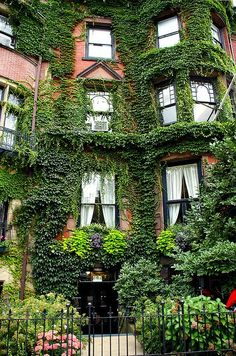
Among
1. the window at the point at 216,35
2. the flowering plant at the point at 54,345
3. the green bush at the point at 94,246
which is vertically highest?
the window at the point at 216,35

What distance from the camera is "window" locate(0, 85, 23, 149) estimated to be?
12.3 meters

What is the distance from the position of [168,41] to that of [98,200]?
848 cm

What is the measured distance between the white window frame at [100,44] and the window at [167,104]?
3527 millimetres

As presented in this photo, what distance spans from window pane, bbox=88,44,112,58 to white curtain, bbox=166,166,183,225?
7003 millimetres

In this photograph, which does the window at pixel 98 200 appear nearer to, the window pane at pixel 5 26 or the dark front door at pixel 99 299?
the dark front door at pixel 99 299

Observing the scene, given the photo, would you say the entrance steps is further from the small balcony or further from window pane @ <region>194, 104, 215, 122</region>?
window pane @ <region>194, 104, 215, 122</region>

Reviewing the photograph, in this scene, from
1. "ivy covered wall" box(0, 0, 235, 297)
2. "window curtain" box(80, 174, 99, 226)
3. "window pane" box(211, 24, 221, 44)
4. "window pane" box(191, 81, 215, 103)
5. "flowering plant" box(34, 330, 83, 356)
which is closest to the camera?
"flowering plant" box(34, 330, 83, 356)

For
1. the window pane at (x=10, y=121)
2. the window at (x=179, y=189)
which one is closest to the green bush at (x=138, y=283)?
the window at (x=179, y=189)

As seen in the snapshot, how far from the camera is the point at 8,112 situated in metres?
13.1

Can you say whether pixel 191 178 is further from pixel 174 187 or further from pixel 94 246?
pixel 94 246

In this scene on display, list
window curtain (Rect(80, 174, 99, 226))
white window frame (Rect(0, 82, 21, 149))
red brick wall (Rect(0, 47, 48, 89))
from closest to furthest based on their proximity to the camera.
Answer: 1. white window frame (Rect(0, 82, 21, 149))
2. window curtain (Rect(80, 174, 99, 226))
3. red brick wall (Rect(0, 47, 48, 89))

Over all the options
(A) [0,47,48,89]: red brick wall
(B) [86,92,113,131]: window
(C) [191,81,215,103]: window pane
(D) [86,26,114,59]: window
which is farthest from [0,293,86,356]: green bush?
(D) [86,26,114,59]: window

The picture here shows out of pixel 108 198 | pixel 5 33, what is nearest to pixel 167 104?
pixel 108 198

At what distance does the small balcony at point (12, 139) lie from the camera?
12.0 meters
